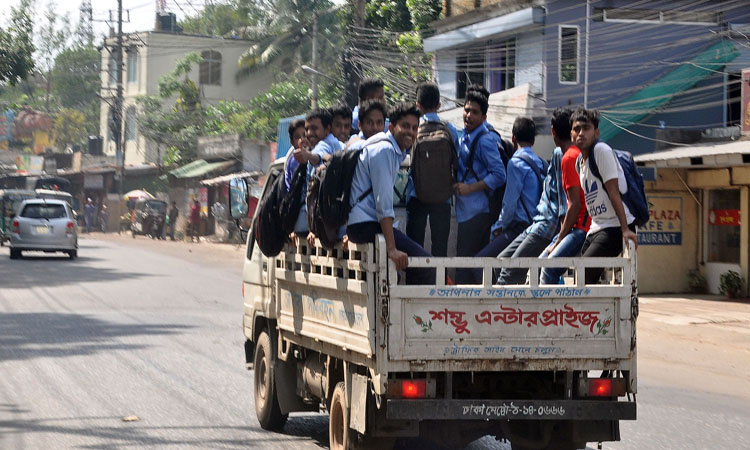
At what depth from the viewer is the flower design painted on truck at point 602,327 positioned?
5.91 metres

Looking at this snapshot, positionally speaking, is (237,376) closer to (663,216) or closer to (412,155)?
(412,155)

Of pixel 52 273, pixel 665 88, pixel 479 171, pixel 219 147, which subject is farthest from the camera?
pixel 219 147

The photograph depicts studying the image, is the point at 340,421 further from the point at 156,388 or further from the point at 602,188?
the point at 156,388

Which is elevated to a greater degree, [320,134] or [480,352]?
[320,134]

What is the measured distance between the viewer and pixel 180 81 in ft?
218

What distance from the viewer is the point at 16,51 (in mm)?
30359

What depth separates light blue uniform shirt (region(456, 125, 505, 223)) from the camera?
7.24m

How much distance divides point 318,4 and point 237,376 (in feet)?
157

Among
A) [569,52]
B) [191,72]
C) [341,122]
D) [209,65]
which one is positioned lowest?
[341,122]

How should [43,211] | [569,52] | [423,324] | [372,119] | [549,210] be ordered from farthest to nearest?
[43,211], [569,52], [372,119], [549,210], [423,324]

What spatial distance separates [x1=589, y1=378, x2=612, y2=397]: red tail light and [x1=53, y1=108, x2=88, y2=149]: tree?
299ft

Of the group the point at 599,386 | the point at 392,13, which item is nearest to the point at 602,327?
the point at 599,386

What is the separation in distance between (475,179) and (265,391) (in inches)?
89.2

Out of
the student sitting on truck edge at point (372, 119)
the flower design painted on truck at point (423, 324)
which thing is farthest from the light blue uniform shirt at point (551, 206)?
the flower design painted on truck at point (423, 324)
